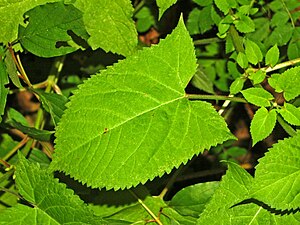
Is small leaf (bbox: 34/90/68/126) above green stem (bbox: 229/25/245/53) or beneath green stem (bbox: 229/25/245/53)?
beneath

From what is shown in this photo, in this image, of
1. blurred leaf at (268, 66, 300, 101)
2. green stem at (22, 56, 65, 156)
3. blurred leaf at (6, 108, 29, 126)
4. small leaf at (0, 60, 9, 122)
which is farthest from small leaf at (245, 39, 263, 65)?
blurred leaf at (6, 108, 29, 126)

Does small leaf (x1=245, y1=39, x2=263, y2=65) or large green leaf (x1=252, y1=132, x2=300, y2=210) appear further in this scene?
small leaf (x1=245, y1=39, x2=263, y2=65)

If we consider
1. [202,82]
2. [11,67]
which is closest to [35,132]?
[11,67]

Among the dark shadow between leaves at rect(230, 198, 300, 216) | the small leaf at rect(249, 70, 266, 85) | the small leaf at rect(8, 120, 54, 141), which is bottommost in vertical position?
the dark shadow between leaves at rect(230, 198, 300, 216)

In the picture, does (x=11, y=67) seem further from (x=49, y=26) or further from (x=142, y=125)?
(x=142, y=125)

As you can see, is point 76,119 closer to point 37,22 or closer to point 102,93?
point 102,93

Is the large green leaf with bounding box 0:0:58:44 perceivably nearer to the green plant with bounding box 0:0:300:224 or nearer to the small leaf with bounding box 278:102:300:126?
the green plant with bounding box 0:0:300:224
